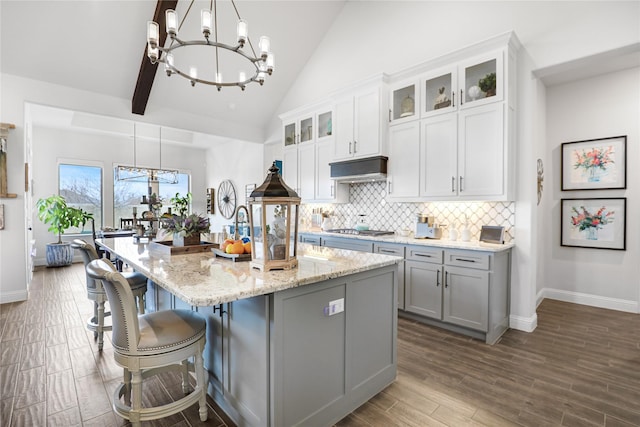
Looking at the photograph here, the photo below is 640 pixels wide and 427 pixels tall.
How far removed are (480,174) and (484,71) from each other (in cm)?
110

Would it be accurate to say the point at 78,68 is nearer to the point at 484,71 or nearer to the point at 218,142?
the point at 218,142

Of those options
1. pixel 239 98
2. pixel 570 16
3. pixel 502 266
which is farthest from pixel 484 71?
pixel 239 98

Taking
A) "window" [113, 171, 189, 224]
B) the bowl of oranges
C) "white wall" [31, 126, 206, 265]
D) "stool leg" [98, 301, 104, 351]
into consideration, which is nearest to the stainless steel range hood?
the bowl of oranges

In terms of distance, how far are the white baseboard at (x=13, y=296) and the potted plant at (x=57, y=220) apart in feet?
9.11

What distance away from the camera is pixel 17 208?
4.26 meters

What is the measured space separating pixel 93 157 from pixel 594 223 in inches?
392

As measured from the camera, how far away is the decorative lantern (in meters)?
1.77

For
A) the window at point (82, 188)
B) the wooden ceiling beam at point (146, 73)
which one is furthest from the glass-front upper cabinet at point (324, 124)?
the window at point (82, 188)

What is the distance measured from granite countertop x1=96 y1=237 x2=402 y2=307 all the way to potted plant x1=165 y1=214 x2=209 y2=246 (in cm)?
17

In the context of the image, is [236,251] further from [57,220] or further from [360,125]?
[57,220]

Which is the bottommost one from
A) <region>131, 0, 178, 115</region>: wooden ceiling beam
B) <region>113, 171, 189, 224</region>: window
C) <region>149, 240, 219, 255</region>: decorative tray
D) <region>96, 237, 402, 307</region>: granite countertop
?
<region>96, 237, 402, 307</region>: granite countertop

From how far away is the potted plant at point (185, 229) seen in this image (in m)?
2.65

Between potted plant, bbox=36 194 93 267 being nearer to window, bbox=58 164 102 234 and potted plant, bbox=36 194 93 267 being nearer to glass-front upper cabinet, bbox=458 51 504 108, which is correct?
window, bbox=58 164 102 234

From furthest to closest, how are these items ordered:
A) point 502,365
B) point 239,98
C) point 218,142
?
point 218,142 < point 239,98 < point 502,365
